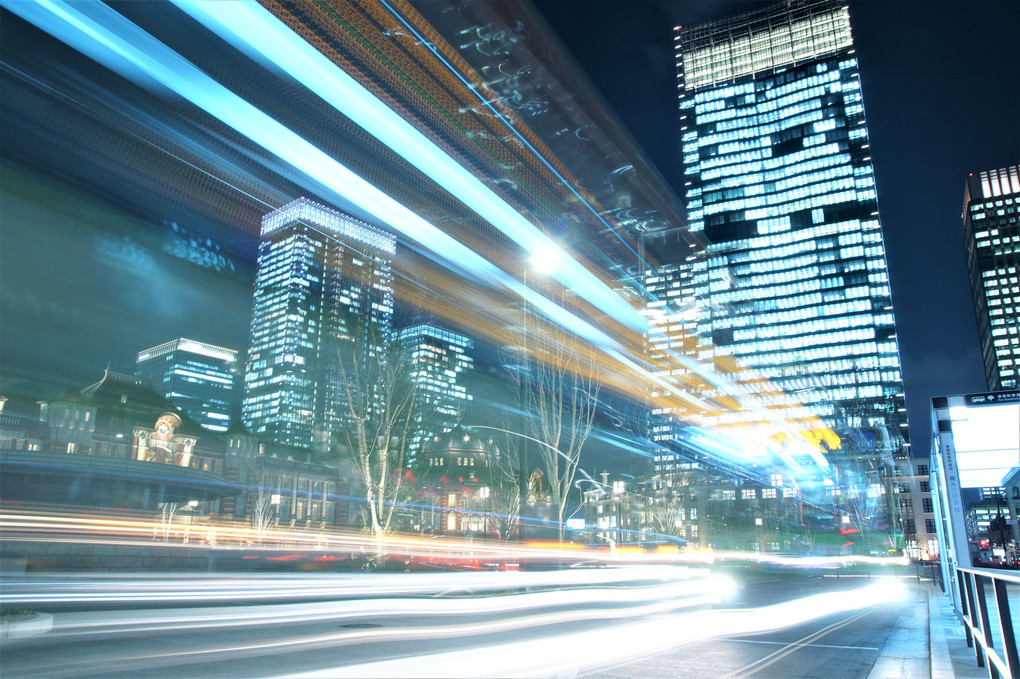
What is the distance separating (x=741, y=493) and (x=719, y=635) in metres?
78.3

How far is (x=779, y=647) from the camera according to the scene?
12.2m

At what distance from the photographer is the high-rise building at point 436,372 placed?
31438 millimetres

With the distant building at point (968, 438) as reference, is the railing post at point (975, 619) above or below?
below

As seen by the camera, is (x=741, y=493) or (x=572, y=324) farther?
(x=741, y=493)

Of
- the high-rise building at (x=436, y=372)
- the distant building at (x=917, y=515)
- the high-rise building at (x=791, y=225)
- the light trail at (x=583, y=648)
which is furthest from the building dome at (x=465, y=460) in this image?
the distant building at (x=917, y=515)

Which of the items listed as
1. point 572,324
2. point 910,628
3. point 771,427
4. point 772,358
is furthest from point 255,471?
point 772,358

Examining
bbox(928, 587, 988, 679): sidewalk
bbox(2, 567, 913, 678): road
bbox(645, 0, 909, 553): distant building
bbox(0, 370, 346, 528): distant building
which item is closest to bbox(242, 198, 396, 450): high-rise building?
bbox(2, 567, 913, 678): road

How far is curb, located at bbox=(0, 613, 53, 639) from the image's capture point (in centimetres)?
1127

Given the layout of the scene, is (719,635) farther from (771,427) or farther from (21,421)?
(771,427)

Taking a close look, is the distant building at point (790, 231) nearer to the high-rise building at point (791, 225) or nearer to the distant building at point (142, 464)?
the high-rise building at point (791, 225)

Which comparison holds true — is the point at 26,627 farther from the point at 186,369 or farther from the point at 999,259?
the point at 999,259

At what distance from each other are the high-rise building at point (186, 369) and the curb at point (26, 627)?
2602 inches

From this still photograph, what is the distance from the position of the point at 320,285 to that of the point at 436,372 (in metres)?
14.5

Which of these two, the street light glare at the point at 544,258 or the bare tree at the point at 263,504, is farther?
the bare tree at the point at 263,504
